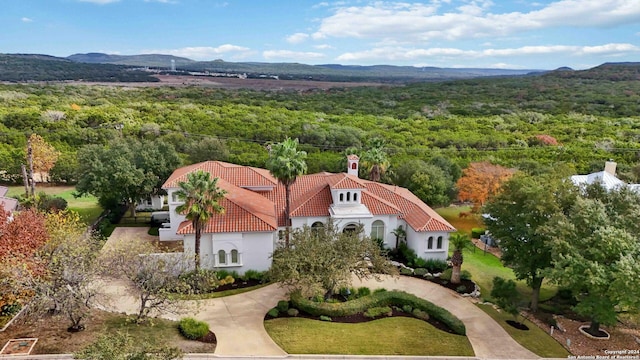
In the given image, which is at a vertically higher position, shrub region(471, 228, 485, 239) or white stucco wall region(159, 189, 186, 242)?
white stucco wall region(159, 189, 186, 242)

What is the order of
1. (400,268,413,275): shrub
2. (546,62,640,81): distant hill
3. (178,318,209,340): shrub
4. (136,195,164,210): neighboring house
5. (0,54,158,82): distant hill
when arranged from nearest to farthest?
1. (178,318,209,340): shrub
2. (400,268,413,275): shrub
3. (136,195,164,210): neighboring house
4. (0,54,158,82): distant hill
5. (546,62,640,81): distant hill

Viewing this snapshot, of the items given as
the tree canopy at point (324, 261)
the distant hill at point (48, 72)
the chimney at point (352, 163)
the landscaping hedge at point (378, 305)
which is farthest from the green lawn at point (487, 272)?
the distant hill at point (48, 72)

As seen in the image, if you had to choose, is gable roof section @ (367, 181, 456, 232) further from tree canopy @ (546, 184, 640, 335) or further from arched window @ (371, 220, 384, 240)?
tree canopy @ (546, 184, 640, 335)

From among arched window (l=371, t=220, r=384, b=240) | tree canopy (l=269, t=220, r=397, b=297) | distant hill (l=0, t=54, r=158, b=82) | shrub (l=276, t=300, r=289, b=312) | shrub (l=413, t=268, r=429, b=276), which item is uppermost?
distant hill (l=0, t=54, r=158, b=82)

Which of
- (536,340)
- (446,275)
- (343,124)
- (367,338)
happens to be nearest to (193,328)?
(367,338)

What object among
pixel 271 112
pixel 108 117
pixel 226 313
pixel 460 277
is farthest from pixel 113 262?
pixel 271 112

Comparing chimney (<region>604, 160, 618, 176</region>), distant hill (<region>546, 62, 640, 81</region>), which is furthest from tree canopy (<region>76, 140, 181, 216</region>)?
distant hill (<region>546, 62, 640, 81</region>)

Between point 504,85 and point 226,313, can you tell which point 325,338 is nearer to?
point 226,313
